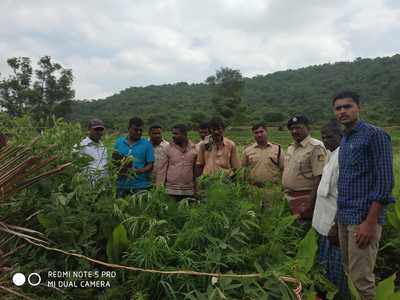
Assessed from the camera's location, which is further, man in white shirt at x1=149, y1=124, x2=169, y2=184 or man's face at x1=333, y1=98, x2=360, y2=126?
man in white shirt at x1=149, y1=124, x2=169, y2=184

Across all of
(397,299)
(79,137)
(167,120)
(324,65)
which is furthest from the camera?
(324,65)

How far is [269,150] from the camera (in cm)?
396

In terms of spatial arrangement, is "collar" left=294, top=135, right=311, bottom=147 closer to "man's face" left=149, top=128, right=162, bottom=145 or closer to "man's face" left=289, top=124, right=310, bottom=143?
"man's face" left=289, top=124, right=310, bottom=143

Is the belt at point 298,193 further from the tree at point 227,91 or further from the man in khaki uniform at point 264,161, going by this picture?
the tree at point 227,91

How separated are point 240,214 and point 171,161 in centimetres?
179

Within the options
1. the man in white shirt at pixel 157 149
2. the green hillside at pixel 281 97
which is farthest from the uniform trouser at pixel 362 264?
the green hillside at pixel 281 97

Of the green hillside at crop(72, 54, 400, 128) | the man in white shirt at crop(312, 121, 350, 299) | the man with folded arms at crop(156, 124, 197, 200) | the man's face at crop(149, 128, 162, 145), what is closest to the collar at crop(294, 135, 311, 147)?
the man in white shirt at crop(312, 121, 350, 299)

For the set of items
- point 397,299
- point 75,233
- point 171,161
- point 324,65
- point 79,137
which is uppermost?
point 324,65

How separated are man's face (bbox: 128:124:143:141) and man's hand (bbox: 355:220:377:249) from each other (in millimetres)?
2345

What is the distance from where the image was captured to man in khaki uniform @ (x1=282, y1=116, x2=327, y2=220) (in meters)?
3.30

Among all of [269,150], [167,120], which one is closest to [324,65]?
[167,120]

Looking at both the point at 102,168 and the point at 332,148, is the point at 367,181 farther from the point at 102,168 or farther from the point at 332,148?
the point at 102,168

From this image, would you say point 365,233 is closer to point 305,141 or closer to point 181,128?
point 305,141

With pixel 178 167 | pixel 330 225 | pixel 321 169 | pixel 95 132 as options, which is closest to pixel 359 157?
pixel 330 225
